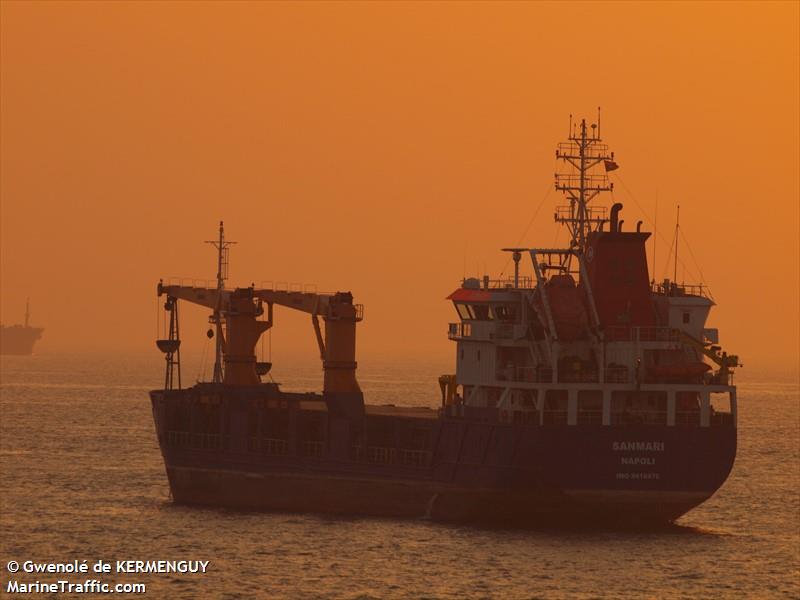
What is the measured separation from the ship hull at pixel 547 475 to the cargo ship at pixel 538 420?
5cm

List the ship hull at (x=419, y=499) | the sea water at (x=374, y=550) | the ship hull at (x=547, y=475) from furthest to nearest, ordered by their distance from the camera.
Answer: the ship hull at (x=419, y=499) < the ship hull at (x=547, y=475) < the sea water at (x=374, y=550)

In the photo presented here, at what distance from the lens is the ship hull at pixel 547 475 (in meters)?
68.8

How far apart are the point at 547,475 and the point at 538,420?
2.23 m

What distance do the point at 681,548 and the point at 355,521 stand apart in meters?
12.7

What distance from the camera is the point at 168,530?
7244 cm

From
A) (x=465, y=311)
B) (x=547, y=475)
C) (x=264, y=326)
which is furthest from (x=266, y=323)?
(x=547, y=475)

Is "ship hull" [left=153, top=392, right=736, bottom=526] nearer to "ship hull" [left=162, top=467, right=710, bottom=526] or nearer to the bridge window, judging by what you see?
"ship hull" [left=162, top=467, right=710, bottom=526]

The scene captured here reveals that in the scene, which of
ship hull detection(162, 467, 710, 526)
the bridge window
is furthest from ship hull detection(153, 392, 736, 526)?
the bridge window

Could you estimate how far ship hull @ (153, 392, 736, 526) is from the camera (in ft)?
226

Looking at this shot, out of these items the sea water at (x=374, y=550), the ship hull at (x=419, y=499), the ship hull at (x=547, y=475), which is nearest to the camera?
the sea water at (x=374, y=550)

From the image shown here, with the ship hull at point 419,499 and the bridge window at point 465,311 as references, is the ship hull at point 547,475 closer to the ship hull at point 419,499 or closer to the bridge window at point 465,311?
the ship hull at point 419,499

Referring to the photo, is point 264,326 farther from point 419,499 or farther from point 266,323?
point 419,499

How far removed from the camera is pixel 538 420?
2756 inches

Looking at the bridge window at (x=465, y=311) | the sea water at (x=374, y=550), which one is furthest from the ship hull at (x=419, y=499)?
the bridge window at (x=465, y=311)
